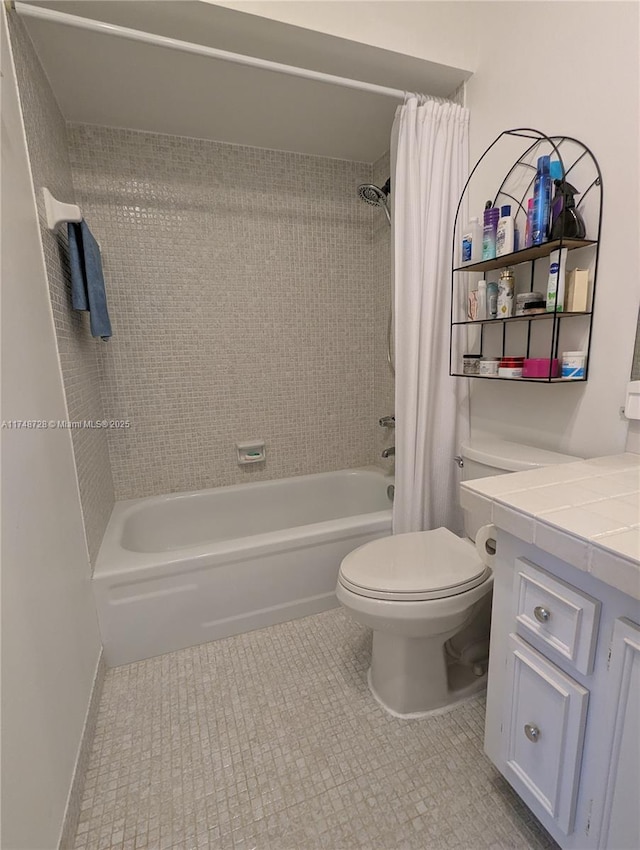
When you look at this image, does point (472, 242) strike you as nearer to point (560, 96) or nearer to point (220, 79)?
point (560, 96)

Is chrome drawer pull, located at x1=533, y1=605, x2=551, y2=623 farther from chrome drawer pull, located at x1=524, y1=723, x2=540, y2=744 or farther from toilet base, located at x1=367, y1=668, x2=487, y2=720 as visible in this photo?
toilet base, located at x1=367, y1=668, x2=487, y2=720

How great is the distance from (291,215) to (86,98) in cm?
100

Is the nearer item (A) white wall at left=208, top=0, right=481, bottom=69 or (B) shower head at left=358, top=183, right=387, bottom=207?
(A) white wall at left=208, top=0, right=481, bottom=69

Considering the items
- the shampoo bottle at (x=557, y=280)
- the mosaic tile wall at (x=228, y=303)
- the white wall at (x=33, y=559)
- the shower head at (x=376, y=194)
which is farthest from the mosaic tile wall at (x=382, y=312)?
the white wall at (x=33, y=559)

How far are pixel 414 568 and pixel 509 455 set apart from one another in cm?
48

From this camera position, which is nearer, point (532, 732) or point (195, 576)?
point (532, 732)

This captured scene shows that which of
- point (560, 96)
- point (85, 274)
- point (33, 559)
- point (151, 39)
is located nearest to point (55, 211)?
point (85, 274)

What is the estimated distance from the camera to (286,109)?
173 cm

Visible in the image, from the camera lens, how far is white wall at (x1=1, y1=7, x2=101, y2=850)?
0.76 metres

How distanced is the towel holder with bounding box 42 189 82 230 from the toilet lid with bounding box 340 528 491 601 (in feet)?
4.96

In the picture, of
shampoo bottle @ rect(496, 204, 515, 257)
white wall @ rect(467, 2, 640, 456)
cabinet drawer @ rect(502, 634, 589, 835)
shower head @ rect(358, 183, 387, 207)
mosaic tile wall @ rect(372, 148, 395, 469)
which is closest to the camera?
cabinet drawer @ rect(502, 634, 589, 835)

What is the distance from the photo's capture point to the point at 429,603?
1.10 m

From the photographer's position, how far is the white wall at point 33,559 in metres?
0.76

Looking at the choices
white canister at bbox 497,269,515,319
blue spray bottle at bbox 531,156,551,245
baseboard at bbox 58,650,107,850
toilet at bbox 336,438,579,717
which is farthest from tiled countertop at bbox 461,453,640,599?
baseboard at bbox 58,650,107,850
